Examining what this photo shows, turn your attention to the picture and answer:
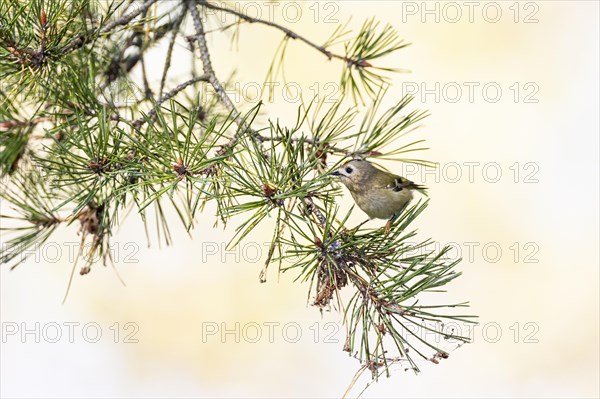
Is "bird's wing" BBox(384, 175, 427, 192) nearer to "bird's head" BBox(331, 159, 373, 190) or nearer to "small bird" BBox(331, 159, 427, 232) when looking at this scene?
"small bird" BBox(331, 159, 427, 232)

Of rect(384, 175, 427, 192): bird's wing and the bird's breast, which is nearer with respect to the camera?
the bird's breast

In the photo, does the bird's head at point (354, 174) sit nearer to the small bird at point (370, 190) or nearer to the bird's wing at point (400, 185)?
the small bird at point (370, 190)

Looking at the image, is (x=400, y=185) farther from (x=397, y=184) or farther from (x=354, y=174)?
(x=354, y=174)

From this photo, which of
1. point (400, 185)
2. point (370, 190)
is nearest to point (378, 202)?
point (370, 190)

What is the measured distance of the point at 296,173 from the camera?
0.86 metres

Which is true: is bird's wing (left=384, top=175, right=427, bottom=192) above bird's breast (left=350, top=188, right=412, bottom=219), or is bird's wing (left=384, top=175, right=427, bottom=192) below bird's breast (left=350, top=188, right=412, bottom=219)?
above

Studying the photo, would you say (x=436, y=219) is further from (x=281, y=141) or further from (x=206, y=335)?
(x=281, y=141)

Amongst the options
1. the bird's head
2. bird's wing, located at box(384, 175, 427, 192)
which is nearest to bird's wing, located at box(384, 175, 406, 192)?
bird's wing, located at box(384, 175, 427, 192)

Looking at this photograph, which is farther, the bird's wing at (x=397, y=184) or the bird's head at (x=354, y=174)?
the bird's wing at (x=397, y=184)

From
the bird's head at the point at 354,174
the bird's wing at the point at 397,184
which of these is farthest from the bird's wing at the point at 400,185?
the bird's head at the point at 354,174

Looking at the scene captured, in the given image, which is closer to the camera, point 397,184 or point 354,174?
point 354,174

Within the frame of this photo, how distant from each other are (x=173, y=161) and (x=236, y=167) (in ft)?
0.25

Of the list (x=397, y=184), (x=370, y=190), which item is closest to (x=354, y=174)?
(x=370, y=190)

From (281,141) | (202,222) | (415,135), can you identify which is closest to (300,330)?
(202,222)
